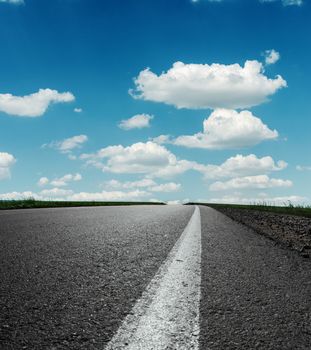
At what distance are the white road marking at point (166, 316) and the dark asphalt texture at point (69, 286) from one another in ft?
0.24

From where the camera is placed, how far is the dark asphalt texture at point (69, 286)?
197 centimetres

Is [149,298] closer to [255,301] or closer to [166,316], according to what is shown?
[166,316]

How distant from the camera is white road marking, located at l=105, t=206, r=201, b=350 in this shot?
1.86m

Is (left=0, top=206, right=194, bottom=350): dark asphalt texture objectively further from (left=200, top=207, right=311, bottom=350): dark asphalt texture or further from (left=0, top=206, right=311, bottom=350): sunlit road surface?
(left=200, top=207, right=311, bottom=350): dark asphalt texture

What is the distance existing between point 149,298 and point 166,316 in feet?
1.20

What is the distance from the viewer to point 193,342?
189 centimetres

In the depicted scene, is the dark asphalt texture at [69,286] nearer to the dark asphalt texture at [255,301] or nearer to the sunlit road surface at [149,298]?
the sunlit road surface at [149,298]

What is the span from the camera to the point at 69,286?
289 centimetres

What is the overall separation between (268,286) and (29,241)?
317cm

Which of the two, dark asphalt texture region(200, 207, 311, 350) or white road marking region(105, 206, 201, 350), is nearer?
white road marking region(105, 206, 201, 350)

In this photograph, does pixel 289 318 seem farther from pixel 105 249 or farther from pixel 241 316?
pixel 105 249

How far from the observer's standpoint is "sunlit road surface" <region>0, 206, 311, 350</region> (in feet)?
6.40

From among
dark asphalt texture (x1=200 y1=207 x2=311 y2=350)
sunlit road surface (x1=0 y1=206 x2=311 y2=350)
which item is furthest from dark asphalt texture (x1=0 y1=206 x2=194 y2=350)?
dark asphalt texture (x1=200 y1=207 x2=311 y2=350)

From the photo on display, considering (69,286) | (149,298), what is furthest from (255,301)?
(69,286)
